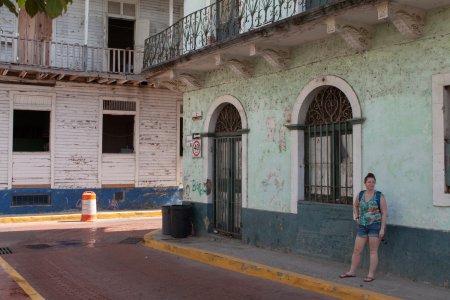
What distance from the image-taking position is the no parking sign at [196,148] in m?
13.0

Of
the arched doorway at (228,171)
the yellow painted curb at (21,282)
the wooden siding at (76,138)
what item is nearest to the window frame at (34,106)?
the wooden siding at (76,138)

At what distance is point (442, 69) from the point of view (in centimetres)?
746

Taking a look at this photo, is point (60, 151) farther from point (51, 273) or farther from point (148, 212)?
point (51, 273)

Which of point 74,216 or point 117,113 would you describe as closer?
point 74,216

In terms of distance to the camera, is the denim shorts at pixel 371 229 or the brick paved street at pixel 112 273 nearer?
the brick paved street at pixel 112 273

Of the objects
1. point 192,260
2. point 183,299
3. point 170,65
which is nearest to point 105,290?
point 183,299

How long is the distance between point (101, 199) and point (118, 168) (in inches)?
49.4

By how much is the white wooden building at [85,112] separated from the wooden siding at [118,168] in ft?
0.12

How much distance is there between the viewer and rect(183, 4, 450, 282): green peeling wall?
764 cm

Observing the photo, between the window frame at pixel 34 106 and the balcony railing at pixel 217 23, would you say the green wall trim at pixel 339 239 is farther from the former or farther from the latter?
the window frame at pixel 34 106

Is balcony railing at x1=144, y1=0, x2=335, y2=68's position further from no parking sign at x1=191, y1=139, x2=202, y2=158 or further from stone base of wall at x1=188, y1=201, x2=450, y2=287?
stone base of wall at x1=188, y1=201, x2=450, y2=287

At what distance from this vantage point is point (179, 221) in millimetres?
12680

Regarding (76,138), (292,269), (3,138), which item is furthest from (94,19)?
(292,269)

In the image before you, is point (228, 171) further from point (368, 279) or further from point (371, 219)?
point (368, 279)
